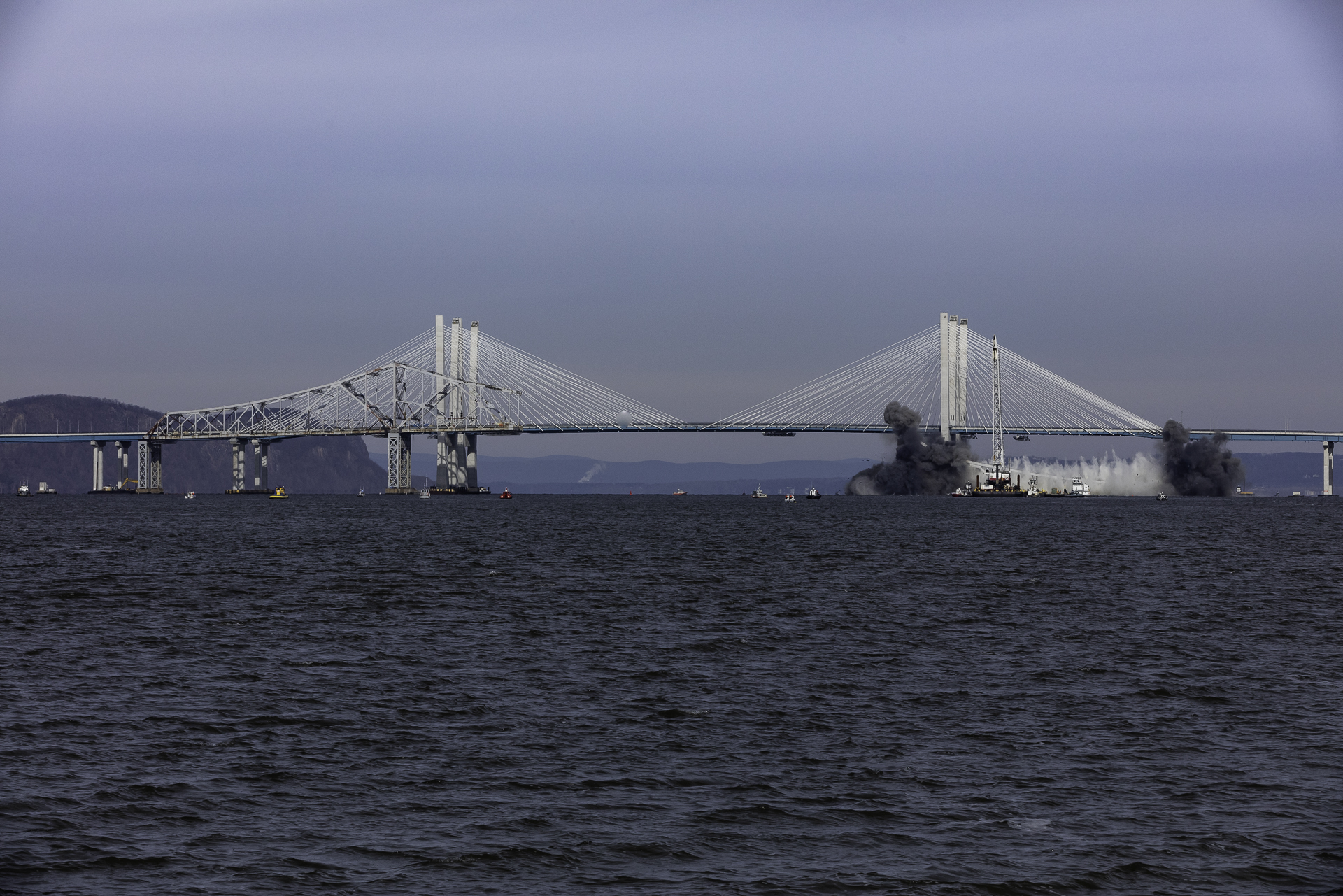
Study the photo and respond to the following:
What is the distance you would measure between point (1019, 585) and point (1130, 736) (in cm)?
3289

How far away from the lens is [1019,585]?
56344 mm

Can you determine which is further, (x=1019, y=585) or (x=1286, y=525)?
(x=1286, y=525)

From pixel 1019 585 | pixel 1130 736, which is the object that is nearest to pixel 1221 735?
pixel 1130 736

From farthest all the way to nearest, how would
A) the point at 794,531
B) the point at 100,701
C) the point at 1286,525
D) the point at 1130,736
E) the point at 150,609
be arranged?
the point at 1286,525, the point at 794,531, the point at 150,609, the point at 100,701, the point at 1130,736

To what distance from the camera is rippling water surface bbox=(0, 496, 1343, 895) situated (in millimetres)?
17125

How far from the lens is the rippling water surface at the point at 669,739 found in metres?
17.1

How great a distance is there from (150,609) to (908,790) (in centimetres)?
3308

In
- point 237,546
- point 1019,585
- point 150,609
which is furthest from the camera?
point 237,546

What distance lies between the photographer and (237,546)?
281ft

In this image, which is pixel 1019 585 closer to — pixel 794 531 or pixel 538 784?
pixel 538 784

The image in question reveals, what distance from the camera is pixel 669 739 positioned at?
78.7 ft

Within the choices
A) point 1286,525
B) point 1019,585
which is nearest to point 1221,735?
point 1019,585

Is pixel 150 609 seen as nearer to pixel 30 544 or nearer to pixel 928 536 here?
pixel 30 544

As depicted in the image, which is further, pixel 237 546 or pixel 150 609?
pixel 237 546
